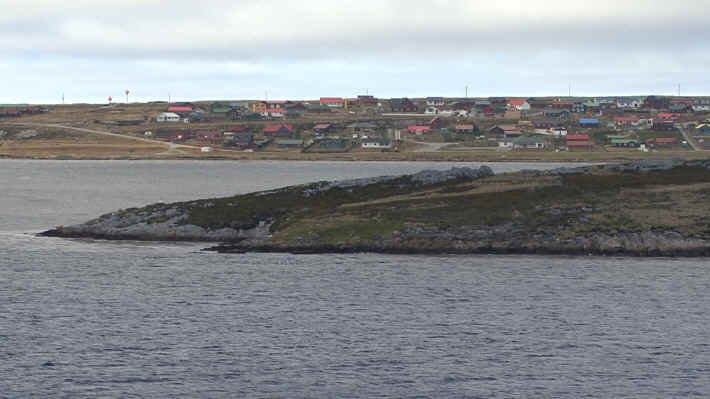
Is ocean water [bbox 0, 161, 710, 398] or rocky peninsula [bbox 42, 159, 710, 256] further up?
rocky peninsula [bbox 42, 159, 710, 256]

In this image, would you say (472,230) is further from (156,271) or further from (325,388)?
(325,388)

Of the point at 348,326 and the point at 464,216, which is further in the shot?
the point at 464,216

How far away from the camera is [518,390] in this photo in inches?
1903

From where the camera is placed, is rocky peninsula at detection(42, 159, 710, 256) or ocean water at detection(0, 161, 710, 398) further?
rocky peninsula at detection(42, 159, 710, 256)

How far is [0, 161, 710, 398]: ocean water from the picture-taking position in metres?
49.7

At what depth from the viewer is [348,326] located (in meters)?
62.5

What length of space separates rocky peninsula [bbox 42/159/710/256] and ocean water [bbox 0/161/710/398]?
3.67m

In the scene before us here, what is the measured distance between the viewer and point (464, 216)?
10019 cm

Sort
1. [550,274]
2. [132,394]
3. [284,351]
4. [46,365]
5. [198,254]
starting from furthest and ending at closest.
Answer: [198,254], [550,274], [284,351], [46,365], [132,394]

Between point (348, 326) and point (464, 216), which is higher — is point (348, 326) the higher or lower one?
the lower one

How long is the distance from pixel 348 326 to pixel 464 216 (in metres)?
39.8

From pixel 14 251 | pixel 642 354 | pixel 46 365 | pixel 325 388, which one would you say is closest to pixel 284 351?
pixel 325 388

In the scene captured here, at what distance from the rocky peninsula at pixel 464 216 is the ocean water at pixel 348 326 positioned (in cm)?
367

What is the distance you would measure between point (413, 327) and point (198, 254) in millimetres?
36792
